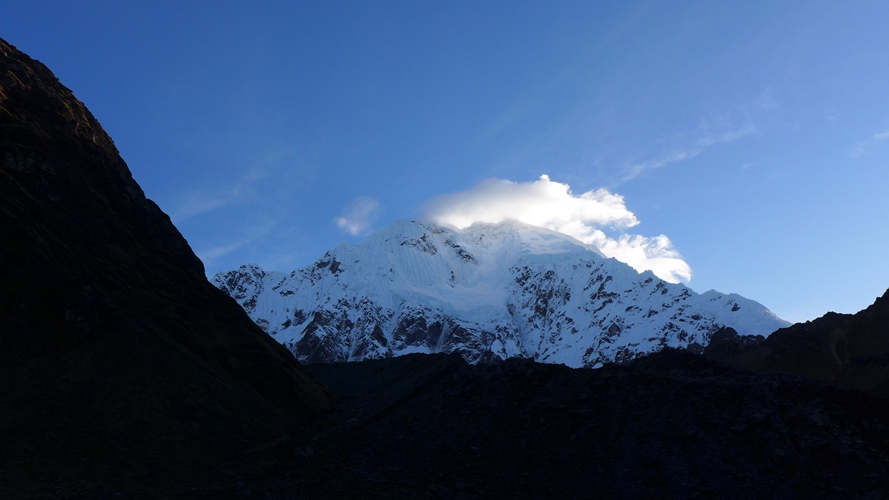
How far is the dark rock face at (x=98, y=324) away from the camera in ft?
143

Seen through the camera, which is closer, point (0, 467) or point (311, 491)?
point (0, 467)

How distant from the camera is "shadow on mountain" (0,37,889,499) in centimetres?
3659

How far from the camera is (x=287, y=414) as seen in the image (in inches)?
2714

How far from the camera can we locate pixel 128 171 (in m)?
95.4

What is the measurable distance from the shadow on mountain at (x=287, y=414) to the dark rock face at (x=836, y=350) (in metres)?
1.16

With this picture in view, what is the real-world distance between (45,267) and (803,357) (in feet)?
307

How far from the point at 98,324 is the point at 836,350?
90.0 metres

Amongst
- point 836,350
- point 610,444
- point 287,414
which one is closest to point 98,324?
point 287,414

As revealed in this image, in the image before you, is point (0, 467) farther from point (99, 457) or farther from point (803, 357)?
point (803, 357)

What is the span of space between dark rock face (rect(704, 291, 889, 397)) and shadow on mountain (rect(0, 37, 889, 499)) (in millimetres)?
1160

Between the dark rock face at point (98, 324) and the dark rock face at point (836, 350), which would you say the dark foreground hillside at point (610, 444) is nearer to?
the dark rock face at point (98, 324)

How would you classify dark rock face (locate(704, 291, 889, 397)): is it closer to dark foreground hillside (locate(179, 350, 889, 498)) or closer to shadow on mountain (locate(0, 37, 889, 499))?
shadow on mountain (locate(0, 37, 889, 499))

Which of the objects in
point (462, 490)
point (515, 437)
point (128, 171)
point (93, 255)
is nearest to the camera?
point (462, 490)

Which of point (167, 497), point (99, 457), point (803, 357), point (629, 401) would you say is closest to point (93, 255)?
point (99, 457)
